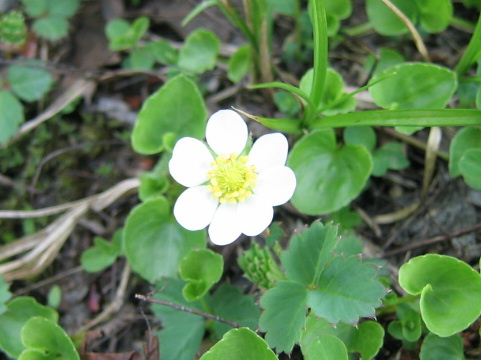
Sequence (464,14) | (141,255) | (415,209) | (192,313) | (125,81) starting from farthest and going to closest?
(125,81), (464,14), (415,209), (141,255), (192,313)

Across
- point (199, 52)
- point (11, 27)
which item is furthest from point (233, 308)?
point (11, 27)

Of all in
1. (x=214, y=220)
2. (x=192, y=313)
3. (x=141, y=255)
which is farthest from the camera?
(x=141, y=255)

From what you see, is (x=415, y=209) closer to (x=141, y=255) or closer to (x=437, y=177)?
(x=437, y=177)

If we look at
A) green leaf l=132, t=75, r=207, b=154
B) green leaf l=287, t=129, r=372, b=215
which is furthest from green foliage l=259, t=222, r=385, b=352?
green leaf l=132, t=75, r=207, b=154

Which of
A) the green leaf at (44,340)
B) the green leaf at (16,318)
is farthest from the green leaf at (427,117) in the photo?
the green leaf at (16,318)

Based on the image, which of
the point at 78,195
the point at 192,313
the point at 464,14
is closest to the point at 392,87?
the point at 464,14

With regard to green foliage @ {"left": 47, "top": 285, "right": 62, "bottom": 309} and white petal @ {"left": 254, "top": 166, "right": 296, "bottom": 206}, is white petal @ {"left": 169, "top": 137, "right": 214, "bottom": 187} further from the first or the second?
green foliage @ {"left": 47, "top": 285, "right": 62, "bottom": 309}

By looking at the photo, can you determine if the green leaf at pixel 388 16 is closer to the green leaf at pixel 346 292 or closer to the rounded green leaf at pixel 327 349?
the green leaf at pixel 346 292
